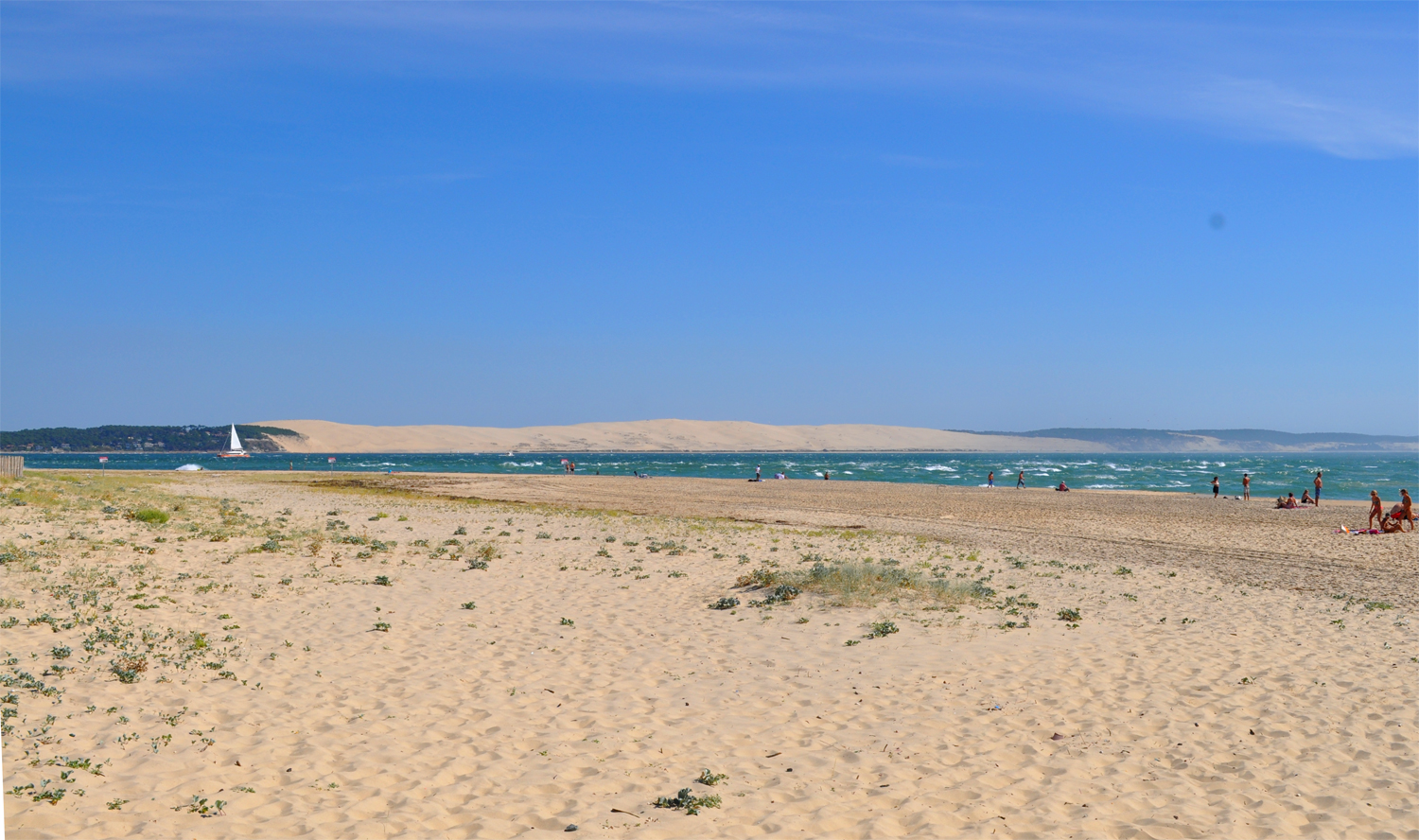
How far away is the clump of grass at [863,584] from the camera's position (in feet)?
48.6

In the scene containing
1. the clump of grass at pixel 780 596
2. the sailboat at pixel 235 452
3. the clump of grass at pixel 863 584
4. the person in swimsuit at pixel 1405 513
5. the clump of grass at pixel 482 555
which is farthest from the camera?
the sailboat at pixel 235 452

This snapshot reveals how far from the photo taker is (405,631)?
12.0 m

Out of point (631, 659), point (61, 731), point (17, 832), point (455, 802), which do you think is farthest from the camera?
point (631, 659)

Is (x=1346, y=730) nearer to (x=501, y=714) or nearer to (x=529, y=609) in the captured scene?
(x=501, y=714)

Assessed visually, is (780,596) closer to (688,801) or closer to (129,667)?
(688,801)

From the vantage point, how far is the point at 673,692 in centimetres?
968

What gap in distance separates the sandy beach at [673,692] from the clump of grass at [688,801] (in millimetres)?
21

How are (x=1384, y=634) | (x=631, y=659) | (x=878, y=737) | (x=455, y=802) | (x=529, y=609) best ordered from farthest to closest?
(x=529, y=609) → (x=1384, y=634) → (x=631, y=659) → (x=878, y=737) → (x=455, y=802)

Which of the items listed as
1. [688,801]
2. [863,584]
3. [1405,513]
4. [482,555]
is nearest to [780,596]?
[863,584]

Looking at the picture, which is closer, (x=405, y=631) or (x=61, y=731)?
(x=61, y=731)

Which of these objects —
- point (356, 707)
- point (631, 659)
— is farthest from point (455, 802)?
point (631, 659)

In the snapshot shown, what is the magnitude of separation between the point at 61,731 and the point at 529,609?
6.76 m

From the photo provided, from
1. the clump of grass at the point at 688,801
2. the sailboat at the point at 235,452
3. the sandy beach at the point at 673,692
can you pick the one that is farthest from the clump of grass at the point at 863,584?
the sailboat at the point at 235,452

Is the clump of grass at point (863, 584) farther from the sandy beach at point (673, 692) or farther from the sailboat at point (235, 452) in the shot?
the sailboat at point (235, 452)
